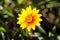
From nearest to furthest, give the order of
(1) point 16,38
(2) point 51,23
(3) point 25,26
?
(3) point 25,26 → (1) point 16,38 → (2) point 51,23

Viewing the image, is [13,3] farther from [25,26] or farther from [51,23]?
[25,26]

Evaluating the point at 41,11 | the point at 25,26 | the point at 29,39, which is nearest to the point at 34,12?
the point at 25,26

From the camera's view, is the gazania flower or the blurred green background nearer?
the gazania flower

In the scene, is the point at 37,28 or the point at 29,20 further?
the point at 37,28

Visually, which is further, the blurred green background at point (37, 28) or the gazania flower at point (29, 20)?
the blurred green background at point (37, 28)

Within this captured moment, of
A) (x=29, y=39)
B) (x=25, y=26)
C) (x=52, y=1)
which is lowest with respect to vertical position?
(x=29, y=39)

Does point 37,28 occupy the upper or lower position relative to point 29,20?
lower

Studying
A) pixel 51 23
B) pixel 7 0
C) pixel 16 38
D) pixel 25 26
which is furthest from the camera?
pixel 7 0

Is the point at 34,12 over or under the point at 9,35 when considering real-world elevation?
over
